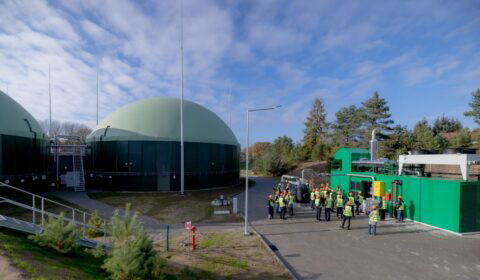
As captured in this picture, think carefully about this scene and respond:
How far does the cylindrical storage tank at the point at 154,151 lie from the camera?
29547 mm

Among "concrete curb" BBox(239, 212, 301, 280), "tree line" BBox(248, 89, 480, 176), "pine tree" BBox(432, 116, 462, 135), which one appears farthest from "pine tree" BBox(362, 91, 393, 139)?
"concrete curb" BBox(239, 212, 301, 280)

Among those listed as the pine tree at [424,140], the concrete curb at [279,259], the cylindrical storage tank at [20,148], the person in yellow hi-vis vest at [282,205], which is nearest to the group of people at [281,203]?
the person in yellow hi-vis vest at [282,205]

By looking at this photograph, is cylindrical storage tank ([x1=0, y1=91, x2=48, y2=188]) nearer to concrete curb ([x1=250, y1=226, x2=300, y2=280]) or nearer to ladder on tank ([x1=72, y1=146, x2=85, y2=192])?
ladder on tank ([x1=72, y1=146, x2=85, y2=192])

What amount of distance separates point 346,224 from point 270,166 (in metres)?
35.3

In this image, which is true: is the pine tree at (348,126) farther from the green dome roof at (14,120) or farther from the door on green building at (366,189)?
the green dome roof at (14,120)

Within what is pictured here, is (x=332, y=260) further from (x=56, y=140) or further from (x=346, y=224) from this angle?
(x=56, y=140)

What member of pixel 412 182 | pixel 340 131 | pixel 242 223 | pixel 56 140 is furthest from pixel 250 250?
pixel 340 131

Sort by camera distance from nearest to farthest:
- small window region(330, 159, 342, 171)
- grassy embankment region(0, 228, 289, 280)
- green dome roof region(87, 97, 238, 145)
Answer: grassy embankment region(0, 228, 289, 280)
small window region(330, 159, 342, 171)
green dome roof region(87, 97, 238, 145)

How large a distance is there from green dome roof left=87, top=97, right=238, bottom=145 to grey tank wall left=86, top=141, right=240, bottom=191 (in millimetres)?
811

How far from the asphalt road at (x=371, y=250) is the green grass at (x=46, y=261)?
23.5 ft

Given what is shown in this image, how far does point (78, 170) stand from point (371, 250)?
1244 inches

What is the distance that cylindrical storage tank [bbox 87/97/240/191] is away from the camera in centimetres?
2955

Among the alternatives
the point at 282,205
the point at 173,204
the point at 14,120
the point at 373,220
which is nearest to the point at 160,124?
the point at 173,204

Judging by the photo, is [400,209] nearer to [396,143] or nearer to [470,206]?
[470,206]
